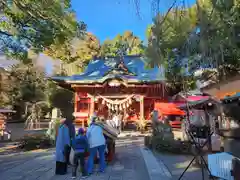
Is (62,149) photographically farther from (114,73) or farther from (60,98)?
(60,98)

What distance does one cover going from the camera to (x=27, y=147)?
11.3m

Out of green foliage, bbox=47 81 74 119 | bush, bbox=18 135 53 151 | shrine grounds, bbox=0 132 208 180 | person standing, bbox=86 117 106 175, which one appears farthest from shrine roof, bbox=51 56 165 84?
person standing, bbox=86 117 106 175

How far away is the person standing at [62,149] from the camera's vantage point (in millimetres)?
6629

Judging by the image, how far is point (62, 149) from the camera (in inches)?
264

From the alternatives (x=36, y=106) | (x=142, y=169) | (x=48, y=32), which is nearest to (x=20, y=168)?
(x=142, y=169)

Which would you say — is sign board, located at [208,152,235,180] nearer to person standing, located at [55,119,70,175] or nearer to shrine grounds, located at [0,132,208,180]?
shrine grounds, located at [0,132,208,180]

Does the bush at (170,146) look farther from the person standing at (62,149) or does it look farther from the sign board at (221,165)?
the person standing at (62,149)

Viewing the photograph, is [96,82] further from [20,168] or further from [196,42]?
[196,42]

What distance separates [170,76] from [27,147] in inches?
307

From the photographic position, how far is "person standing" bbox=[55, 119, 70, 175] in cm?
663

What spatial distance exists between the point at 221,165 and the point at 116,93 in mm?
16402

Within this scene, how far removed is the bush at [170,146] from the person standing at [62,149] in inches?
192

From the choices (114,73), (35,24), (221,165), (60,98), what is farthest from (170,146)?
(60,98)

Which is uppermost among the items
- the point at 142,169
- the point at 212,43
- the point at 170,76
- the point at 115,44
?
the point at 115,44
